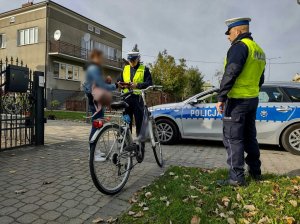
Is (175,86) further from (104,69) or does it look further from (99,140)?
(104,69)

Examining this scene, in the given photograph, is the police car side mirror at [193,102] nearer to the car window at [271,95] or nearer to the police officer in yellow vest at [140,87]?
the car window at [271,95]

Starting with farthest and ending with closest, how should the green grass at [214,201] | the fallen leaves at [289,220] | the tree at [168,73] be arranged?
1. the tree at [168,73]
2. the green grass at [214,201]
3. the fallen leaves at [289,220]

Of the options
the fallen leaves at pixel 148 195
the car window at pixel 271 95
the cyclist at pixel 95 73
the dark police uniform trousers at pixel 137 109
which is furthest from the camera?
the car window at pixel 271 95

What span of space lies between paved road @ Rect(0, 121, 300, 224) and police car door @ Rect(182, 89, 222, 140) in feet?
1.39

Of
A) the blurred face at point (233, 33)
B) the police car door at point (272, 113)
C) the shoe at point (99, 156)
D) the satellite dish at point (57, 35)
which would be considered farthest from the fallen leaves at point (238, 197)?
the police car door at point (272, 113)

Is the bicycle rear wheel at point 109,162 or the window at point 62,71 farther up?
the window at point 62,71

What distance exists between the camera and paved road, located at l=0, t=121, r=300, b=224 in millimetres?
2898

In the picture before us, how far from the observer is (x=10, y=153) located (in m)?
5.41

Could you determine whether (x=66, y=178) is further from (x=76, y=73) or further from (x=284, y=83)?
(x=284, y=83)

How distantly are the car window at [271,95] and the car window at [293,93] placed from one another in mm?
168

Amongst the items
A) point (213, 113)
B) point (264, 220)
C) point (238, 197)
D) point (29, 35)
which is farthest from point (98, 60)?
point (213, 113)

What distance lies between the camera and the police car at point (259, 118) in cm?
645

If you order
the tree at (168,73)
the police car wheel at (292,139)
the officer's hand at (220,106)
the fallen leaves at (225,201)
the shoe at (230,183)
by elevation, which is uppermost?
the tree at (168,73)

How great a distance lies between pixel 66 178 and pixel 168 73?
23.4 metres
